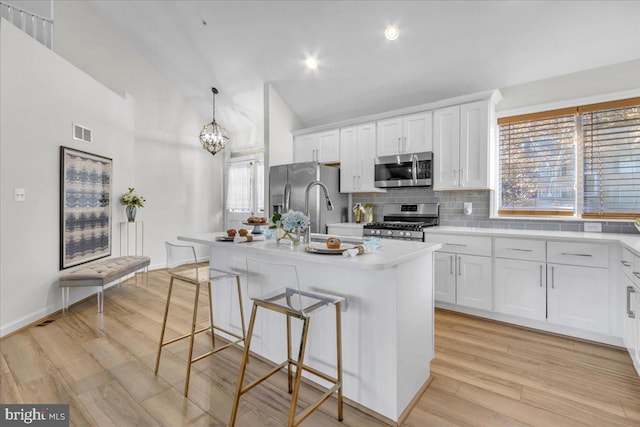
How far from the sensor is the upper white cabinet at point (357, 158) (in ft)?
14.6

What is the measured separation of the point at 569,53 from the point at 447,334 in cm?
307

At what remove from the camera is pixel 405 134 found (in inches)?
162

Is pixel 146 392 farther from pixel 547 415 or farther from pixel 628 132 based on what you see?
pixel 628 132

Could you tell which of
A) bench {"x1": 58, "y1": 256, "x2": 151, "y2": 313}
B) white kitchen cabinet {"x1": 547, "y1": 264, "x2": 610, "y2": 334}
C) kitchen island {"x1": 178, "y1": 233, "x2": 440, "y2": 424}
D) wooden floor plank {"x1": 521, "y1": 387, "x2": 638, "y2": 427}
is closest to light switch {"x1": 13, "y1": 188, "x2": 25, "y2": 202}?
bench {"x1": 58, "y1": 256, "x2": 151, "y2": 313}

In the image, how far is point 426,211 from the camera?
4262mm

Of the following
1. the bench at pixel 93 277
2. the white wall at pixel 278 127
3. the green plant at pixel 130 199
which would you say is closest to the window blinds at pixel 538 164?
the white wall at pixel 278 127

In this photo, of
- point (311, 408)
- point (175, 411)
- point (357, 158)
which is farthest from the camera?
point (357, 158)

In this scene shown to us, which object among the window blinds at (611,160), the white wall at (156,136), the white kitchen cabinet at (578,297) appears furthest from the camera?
the white wall at (156,136)

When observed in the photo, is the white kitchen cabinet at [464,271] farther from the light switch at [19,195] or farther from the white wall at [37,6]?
the white wall at [37,6]

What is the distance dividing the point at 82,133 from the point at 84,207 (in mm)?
948

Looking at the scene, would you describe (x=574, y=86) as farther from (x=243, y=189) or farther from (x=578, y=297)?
(x=243, y=189)

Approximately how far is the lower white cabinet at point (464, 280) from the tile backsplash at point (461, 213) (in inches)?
29.4

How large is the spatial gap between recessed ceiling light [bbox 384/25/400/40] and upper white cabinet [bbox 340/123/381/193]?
1.15 metres

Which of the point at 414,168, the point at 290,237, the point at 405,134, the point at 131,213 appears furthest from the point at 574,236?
the point at 131,213
